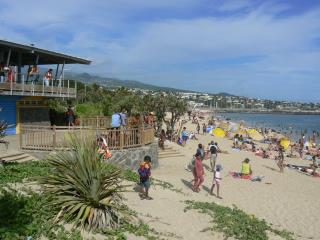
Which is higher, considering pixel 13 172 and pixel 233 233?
pixel 13 172

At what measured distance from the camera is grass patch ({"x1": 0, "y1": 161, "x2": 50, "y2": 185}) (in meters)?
10.6

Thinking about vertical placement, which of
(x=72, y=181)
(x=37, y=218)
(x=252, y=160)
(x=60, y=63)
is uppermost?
(x=60, y=63)

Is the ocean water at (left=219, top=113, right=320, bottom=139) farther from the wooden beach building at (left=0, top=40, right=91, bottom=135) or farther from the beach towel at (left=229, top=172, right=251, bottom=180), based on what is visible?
the wooden beach building at (left=0, top=40, right=91, bottom=135)

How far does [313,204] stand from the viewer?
15820 millimetres

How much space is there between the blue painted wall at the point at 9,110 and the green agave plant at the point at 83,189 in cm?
1279

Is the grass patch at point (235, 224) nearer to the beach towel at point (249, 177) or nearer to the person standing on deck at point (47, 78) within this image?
the beach towel at point (249, 177)

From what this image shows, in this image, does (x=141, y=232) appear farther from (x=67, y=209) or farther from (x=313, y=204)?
(x=313, y=204)

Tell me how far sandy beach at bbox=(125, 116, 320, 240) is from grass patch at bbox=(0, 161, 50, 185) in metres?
2.62

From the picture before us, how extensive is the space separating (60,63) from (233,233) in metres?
18.9

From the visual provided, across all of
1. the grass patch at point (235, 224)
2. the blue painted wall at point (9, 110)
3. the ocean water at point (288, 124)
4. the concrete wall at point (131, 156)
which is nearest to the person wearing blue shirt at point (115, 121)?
the concrete wall at point (131, 156)

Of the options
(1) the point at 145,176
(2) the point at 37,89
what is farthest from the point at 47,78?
(1) the point at 145,176

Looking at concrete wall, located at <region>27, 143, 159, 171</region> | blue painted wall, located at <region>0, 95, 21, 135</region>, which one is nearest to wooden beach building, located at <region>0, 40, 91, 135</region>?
blue painted wall, located at <region>0, 95, 21, 135</region>

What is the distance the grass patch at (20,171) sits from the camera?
10594 millimetres

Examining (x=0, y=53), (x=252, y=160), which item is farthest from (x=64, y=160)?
(x=252, y=160)
